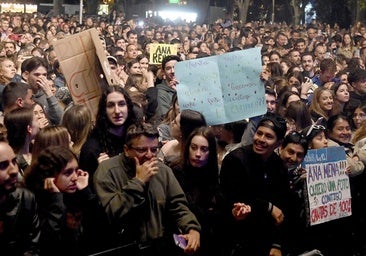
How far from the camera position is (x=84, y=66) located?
282 inches

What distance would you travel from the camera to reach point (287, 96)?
8.98 meters

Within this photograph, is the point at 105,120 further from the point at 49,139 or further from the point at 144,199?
the point at 144,199

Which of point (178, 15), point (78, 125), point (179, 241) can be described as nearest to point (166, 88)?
point (78, 125)

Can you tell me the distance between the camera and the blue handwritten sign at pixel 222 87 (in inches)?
276

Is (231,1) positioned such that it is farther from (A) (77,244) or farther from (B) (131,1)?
(A) (77,244)

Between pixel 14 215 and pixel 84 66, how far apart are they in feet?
9.29

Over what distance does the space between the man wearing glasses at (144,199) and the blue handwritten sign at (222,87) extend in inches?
63.9

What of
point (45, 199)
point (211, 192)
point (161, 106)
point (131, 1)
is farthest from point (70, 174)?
point (131, 1)

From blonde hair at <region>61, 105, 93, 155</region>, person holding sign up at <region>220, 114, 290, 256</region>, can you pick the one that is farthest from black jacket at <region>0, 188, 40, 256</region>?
person holding sign up at <region>220, 114, 290, 256</region>

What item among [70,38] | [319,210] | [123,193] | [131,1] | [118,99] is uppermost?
[131,1]

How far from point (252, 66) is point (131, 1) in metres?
46.9

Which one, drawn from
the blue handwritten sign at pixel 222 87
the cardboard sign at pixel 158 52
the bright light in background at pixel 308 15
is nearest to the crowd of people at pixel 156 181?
the blue handwritten sign at pixel 222 87

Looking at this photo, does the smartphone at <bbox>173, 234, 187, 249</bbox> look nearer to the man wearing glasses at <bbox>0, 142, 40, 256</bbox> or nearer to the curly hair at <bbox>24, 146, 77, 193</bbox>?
the curly hair at <bbox>24, 146, 77, 193</bbox>

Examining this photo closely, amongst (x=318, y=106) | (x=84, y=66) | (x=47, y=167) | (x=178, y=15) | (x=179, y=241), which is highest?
(x=178, y=15)
